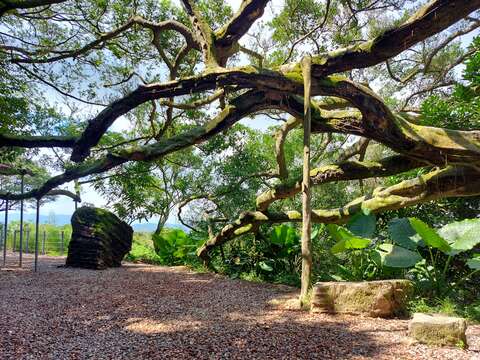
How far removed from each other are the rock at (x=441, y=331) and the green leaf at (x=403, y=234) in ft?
5.86

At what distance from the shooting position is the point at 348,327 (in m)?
3.75

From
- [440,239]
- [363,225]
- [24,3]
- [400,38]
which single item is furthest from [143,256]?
[400,38]

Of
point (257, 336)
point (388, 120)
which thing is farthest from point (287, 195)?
point (257, 336)

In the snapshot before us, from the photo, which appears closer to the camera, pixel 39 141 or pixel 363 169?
pixel 363 169

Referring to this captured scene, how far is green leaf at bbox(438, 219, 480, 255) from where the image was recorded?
443 centimetres

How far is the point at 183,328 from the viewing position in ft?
12.0

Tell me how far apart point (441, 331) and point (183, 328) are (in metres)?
2.30

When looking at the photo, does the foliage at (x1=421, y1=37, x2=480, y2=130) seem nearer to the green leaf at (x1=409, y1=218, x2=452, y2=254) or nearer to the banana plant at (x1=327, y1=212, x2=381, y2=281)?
the banana plant at (x1=327, y1=212, x2=381, y2=281)

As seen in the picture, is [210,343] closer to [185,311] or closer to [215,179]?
[185,311]

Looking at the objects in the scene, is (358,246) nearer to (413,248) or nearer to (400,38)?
(413,248)

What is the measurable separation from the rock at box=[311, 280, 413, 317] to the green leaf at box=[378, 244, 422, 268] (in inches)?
12.4

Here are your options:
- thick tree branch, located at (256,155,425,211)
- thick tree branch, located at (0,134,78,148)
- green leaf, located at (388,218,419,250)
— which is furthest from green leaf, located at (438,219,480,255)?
thick tree branch, located at (0,134,78,148)

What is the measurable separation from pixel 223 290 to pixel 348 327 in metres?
2.72

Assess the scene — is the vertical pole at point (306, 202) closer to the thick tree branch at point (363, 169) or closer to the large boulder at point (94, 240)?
the thick tree branch at point (363, 169)
